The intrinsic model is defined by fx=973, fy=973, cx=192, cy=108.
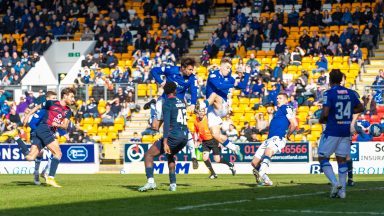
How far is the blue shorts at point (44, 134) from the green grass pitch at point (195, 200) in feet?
3.78

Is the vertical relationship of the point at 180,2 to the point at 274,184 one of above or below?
above

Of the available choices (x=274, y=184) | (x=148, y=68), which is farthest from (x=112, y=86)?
(x=274, y=184)

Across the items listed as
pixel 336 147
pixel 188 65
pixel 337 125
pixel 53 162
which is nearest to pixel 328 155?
pixel 336 147

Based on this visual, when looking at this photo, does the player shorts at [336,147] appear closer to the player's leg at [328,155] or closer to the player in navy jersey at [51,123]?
the player's leg at [328,155]

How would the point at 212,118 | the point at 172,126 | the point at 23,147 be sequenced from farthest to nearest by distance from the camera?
the point at 212,118, the point at 23,147, the point at 172,126

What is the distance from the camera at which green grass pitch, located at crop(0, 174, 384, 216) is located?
15516 millimetres

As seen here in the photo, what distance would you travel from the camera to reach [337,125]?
17531 millimetres

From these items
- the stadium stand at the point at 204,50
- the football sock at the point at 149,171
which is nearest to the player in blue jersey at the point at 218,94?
the football sock at the point at 149,171

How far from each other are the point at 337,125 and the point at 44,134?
7.42 m

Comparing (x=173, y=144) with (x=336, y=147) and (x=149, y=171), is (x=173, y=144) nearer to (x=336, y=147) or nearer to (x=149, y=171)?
(x=149, y=171)

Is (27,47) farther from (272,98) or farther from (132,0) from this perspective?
(272,98)

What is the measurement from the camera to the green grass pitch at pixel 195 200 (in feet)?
50.9

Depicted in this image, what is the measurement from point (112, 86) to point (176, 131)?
22358 millimetres

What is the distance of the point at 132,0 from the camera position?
51.3 meters
